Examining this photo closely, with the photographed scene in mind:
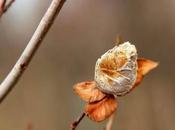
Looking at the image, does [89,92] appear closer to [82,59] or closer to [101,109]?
[101,109]

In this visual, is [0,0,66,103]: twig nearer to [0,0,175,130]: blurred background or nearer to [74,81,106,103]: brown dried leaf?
[74,81,106,103]: brown dried leaf

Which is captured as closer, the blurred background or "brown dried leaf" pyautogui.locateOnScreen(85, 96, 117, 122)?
"brown dried leaf" pyautogui.locateOnScreen(85, 96, 117, 122)

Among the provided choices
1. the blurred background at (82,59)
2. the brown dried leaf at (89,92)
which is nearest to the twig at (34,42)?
the brown dried leaf at (89,92)

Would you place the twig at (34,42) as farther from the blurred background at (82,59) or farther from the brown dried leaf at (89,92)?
the blurred background at (82,59)

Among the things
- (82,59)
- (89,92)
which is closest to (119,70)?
(89,92)

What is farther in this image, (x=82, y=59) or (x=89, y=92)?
(x=82, y=59)

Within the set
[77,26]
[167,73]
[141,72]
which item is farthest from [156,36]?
[141,72]

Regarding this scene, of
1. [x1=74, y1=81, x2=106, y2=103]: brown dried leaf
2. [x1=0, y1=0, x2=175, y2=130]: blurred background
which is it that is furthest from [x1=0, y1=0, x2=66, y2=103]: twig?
[x1=0, y1=0, x2=175, y2=130]: blurred background

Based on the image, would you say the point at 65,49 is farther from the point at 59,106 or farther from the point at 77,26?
the point at 59,106
